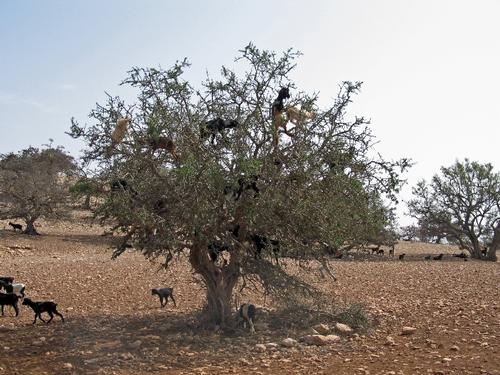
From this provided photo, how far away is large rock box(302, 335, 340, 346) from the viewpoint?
9.10 m

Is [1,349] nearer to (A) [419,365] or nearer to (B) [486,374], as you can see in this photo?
(A) [419,365]

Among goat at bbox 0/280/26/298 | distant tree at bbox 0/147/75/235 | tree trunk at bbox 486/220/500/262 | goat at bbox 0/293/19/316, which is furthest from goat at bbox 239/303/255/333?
tree trunk at bbox 486/220/500/262

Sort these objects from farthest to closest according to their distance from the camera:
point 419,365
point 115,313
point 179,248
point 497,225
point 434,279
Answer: point 497,225 < point 434,279 < point 115,313 < point 179,248 < point 419,365

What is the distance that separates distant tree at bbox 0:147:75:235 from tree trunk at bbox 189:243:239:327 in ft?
70.8

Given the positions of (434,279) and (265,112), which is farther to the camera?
(434,279)

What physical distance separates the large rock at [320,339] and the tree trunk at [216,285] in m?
1.65

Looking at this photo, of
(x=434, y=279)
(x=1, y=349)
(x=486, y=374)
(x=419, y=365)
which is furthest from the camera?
(x=434, y=279)

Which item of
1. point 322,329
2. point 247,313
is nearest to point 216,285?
point 247,313

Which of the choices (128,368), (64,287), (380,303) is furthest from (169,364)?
(64,287)

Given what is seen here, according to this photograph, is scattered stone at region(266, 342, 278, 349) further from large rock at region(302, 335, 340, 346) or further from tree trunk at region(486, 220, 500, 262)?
tree trunk at region(486, 220, 500, 262)

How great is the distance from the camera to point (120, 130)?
934 cm

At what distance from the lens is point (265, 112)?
9.96 m

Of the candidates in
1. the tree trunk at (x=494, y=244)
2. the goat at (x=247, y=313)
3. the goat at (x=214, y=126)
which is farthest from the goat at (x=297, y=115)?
the tree trunk at (x=494, y=244)

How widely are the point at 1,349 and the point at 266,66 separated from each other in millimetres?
6434
